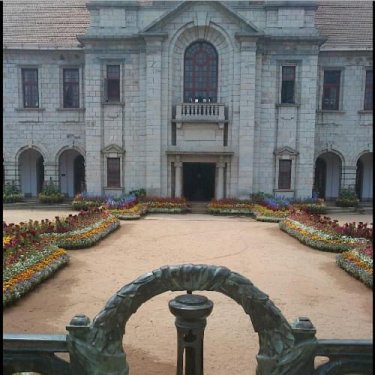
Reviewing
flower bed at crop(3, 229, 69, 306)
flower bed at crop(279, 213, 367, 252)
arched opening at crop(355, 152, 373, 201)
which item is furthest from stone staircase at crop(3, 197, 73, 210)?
arched opening at crop(355, 152, 373, 201)

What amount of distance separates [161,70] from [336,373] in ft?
69.0

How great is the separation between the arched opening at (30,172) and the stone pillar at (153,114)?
900 centimetres

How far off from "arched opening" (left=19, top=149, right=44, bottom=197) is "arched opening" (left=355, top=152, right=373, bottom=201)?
2221cm

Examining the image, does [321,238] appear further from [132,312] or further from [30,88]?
[30,88]

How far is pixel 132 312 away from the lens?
3.40 metres

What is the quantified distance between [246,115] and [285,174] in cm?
436

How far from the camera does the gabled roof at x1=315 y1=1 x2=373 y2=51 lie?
24984 millimetres

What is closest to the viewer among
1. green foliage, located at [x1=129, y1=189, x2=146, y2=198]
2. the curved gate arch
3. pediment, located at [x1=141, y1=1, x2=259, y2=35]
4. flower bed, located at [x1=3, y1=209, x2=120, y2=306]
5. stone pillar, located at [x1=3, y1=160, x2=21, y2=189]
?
the curved gate arch

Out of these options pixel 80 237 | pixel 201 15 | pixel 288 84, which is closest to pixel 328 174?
pixel 288 84

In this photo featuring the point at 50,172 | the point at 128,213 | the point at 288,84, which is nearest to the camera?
the point at 128,213

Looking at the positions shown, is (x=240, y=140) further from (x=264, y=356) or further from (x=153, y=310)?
(x=264, y=356)

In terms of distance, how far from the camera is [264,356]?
135 inches

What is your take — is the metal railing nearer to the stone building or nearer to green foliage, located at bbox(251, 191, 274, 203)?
green foliage, located at bbox(251, 191, 274, 203)

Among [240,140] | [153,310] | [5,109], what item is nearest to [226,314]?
[153,310]
